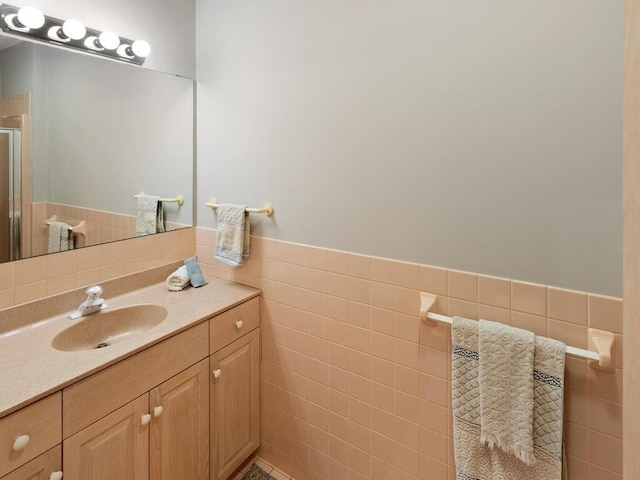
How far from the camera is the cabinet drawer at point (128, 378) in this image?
0.99 metres

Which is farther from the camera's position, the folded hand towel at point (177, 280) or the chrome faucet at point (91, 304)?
the folded hand towel at point (177, 280)

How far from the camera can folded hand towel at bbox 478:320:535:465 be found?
3.28 feet

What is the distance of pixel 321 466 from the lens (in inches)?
61.5

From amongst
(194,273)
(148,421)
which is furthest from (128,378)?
(194,273)

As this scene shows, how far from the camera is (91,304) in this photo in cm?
141

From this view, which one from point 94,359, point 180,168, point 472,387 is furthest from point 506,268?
point 180,168

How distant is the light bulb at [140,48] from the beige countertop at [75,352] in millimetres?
1122

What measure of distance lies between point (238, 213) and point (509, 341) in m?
1.22

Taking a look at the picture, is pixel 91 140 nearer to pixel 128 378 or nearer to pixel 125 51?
pixel 125 51

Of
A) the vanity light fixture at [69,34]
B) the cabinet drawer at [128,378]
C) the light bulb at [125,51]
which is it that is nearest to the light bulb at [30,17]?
the vanity light fixture at [69,34]

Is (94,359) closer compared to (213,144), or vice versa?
(94,359)

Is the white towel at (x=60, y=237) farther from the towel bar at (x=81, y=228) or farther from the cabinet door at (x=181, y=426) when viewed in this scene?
the cabinet door at (x=181, y=426)

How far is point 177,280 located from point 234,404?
2.15 feet

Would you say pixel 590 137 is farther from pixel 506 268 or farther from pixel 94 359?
pixel 94 359
